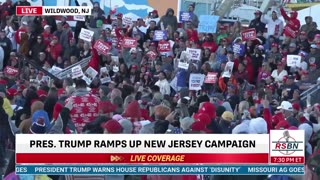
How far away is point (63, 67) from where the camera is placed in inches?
1229

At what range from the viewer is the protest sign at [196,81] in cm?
2850

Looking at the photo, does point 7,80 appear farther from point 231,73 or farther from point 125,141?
point 125,141

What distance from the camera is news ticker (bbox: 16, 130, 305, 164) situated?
57.1 ft

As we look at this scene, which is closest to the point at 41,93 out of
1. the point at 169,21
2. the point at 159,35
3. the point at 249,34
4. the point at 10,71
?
the point at 10,71

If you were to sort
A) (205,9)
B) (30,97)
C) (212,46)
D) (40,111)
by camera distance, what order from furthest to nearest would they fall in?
(205,9) → (212,46) → (30,97) → (40,111)

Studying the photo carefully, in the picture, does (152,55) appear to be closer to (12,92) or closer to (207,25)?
(207,25)

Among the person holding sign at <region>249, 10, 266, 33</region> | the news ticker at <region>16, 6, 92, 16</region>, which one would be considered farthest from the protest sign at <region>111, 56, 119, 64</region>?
the person holding sign at <region>249, 10, 266, 33</region>

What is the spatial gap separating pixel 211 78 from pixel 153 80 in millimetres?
1529

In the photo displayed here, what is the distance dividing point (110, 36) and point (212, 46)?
9.43ft

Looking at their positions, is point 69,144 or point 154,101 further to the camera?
point 154,101

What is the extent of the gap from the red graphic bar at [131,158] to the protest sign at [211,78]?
36.1 feet

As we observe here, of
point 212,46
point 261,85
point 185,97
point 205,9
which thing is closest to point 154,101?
point 185,97

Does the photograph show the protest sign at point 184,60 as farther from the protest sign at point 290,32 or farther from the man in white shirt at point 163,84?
the protest sign at point 290,32

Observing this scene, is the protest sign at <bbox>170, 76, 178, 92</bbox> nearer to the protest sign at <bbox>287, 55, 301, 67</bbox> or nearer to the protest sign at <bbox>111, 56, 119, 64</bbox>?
the protest sign at <bbox>111, 56, 119, 64</bbox>
